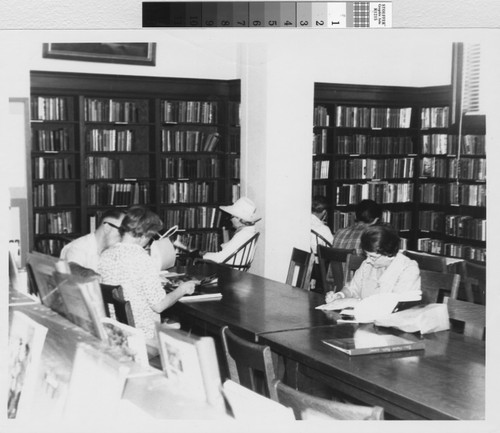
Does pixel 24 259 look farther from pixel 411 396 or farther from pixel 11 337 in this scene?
pixel 411 396

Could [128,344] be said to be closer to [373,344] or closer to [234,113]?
[373,344]

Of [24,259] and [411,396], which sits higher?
[24,259]

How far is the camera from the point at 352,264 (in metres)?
4.52

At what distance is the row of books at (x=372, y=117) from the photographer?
7.89m

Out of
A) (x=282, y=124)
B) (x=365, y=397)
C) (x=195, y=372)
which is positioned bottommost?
(x=365, y=397)

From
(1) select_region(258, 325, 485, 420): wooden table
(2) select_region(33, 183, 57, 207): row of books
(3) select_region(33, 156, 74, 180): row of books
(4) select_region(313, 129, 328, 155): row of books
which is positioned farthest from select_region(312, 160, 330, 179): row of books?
(1) select_region(258, 325, 485, 420): wooden table

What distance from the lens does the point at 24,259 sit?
298cm

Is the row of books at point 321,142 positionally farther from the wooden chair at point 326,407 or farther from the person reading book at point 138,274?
the wooden chair at point 326,407

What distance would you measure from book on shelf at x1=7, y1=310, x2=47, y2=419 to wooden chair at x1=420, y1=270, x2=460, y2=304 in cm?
212

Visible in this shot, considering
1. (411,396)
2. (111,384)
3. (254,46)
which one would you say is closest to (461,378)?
(411,396)

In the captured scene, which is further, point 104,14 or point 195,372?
point 104,14

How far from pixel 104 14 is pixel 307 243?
137 inches

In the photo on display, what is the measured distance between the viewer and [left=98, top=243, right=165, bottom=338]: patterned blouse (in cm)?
363

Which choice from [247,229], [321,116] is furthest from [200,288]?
[321,116]
